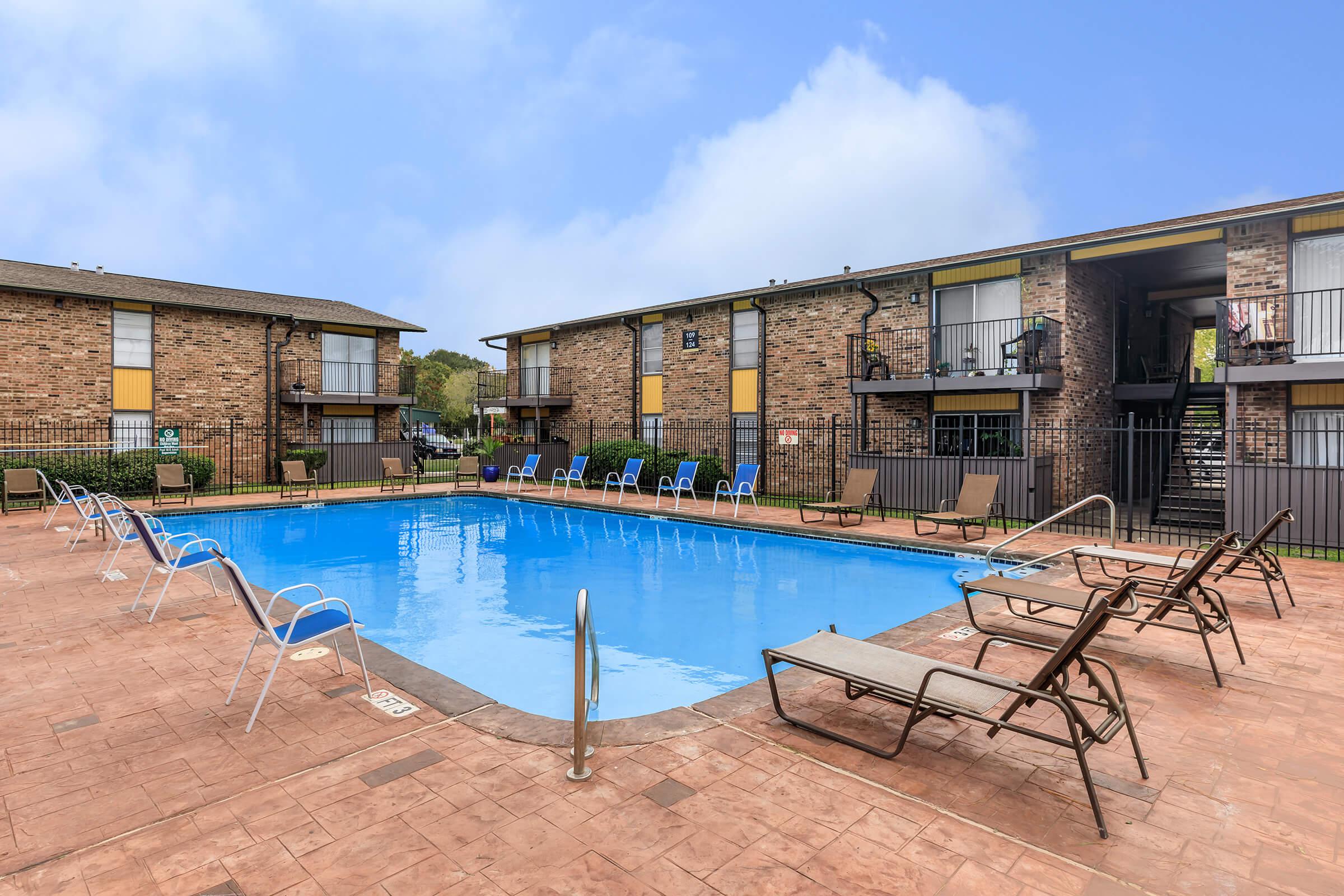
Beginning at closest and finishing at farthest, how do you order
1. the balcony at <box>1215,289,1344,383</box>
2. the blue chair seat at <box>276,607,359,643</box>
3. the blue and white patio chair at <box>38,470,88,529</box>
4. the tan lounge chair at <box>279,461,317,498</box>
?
the blue chair seat at <box>276,607,359,643</box> < the balcony at <box>1215,289,1344,383</box> < the blue and white patio chair at <box>38,470,88,529</box> < the tan lounge chair at <box>279,461,317,498</box>

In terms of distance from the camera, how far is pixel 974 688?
3328 mm

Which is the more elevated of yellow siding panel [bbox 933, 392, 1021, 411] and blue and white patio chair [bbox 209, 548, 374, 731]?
yellow siding panel [bbox 933, 392, 1021, 411]

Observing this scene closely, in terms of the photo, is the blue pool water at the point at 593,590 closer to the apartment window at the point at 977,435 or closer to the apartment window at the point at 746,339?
the apartment window at the point at 977,435

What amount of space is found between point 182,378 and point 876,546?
20.4m

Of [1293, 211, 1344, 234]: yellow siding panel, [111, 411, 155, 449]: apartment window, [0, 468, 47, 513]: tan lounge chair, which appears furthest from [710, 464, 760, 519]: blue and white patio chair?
[111, 411, 155, 449]: apartment window

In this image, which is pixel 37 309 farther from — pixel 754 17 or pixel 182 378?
pixel 754 17

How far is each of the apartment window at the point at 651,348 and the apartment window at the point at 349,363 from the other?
10.1m

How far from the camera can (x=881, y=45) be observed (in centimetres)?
2569

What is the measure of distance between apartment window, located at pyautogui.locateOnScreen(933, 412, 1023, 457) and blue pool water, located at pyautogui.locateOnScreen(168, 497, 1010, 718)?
5.31 metres

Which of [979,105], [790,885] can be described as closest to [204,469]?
[790,885]

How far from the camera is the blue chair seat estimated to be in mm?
4023

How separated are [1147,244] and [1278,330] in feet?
8.33

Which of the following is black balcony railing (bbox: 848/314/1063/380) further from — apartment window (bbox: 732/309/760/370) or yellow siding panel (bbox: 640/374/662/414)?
yellow siding panel (bbox: 640/374/662/414)

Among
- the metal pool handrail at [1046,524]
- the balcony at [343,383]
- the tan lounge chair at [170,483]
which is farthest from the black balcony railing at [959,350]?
the tan lounge chair at [170,483]
